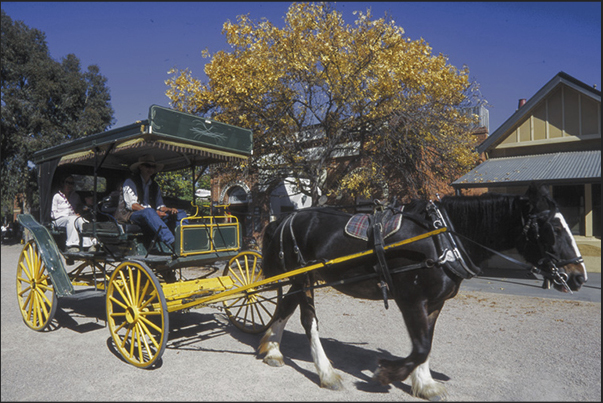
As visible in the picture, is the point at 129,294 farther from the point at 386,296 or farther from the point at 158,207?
the point at 386,296

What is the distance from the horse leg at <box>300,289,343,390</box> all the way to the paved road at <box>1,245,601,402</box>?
0.40ft

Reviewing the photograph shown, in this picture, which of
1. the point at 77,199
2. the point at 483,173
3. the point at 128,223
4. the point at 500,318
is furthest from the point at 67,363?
the point at 483,173

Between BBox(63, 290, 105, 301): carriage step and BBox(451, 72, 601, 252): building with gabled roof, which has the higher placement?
BBox(451, 72, 601, 252): building with gabled roof

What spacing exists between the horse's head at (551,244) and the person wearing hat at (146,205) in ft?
12.9

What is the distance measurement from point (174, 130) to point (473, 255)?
11.3 feet

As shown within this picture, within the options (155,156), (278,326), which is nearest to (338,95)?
(155,156)

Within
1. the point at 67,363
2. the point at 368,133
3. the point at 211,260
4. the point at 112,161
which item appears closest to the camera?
the point at 67,363

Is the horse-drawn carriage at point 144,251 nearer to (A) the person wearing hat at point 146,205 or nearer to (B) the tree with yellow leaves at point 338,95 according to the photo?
(A) the person wearing hat at point 146,205

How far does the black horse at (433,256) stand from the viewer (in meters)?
3.17

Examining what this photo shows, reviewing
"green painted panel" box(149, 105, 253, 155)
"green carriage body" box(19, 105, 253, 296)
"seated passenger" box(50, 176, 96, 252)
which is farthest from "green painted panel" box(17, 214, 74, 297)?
"green painted panel" box(149, 105, 253, 155)

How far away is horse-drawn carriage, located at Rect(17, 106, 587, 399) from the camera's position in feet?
A: 11.0

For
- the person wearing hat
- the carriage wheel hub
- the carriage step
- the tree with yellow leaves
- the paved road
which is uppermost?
the tree with yellow leaves

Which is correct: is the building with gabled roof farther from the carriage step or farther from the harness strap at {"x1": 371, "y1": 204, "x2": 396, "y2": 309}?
the carriage step

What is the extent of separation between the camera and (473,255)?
11.7 feet
